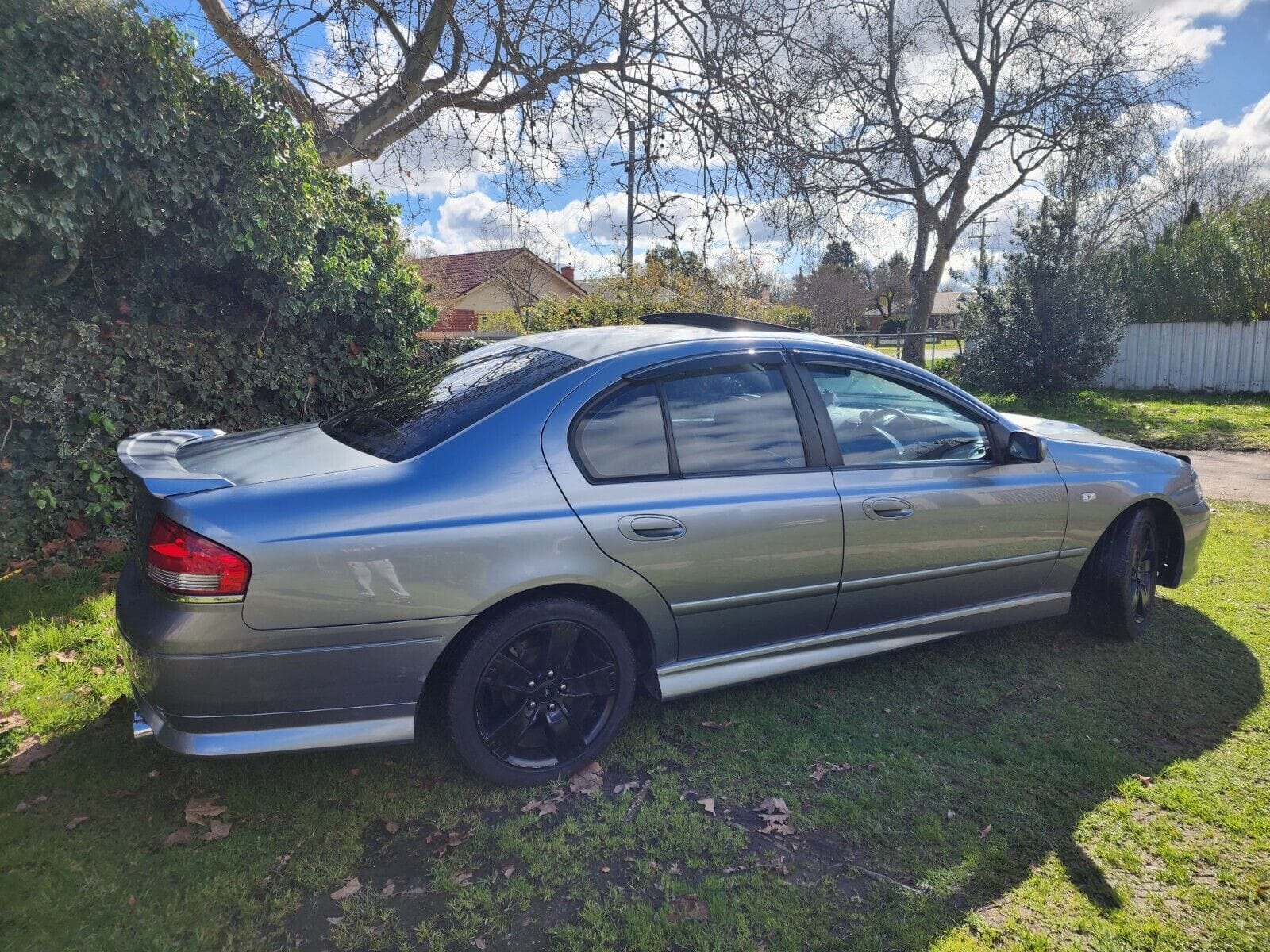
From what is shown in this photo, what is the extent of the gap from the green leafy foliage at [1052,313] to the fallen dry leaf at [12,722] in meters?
14.8

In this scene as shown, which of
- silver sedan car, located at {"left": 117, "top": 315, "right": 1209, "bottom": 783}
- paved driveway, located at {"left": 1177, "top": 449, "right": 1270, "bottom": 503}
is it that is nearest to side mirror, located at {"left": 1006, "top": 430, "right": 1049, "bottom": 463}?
silver sedan car, located at {"left": 117, "top": 315, "right": 1209, "bottom": 783}

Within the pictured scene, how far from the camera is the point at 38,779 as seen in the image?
9.07 feet

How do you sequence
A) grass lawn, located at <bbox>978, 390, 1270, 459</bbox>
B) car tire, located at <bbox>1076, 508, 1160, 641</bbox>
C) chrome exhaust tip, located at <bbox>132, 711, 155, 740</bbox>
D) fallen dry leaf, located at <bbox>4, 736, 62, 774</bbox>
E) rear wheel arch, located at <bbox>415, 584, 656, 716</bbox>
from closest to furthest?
chrome exhaust tip, located at <bbox>132, 711, 155, 740</bbox> → rear wheel arch, located at <bbox>415, 584, 656, 716</bbox> → fallen dry leaf, located at <bbox>4, 736, 62, 774</bbox> → car tire, located at <bbox>1076, 508, 1160, 641</bbox> → grass lawn, located at <bbox>978, 390, 1270, 459</bbox>

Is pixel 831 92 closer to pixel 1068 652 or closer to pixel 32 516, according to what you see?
pixel 1068 652

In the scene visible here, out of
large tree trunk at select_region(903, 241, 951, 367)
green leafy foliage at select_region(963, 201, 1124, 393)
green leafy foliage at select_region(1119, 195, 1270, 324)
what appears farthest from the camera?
large tree trunk at select_region(903, 241, 951, 367)

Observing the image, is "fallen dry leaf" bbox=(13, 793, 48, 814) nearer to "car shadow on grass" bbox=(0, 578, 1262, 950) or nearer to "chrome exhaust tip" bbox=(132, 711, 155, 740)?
"car shadow on grass" bbox=(0, 578, 1262, 950)

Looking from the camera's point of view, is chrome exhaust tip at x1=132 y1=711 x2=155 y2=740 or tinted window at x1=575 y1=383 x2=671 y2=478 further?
tinted window at x1=575 y1=383 x2=671 y2=478

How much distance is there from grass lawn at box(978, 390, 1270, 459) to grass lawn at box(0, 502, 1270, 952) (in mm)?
9342

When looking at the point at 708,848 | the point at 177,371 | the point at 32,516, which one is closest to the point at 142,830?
the point at 708,848

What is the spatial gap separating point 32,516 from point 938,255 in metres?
21.1

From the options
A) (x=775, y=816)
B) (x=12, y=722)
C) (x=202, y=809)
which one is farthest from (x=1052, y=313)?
(x=12, y=722)

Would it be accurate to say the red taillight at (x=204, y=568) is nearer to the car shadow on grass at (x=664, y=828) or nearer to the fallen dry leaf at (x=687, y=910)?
the car shadow on grass at (x=664, y=828)

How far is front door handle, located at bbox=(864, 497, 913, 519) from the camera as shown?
322 centimetres

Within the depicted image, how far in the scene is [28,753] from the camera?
294 centimetres
